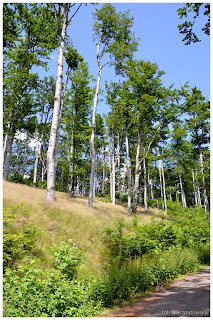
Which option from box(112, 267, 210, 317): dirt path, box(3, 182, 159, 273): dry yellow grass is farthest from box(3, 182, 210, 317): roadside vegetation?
box(112, 267, 210, 317): dirt path

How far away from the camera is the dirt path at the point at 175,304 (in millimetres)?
4109

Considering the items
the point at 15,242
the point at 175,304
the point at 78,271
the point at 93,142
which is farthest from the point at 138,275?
the point at 93,142

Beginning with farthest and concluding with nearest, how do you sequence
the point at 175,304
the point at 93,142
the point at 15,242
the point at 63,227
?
the point at 93,142 < the point at 63,227 < the point at 15,242 < the point at 175,304

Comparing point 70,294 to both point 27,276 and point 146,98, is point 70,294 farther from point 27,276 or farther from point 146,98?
point 146,98

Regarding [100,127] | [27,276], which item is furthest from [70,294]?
[100,127]

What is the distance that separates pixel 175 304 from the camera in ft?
14.8

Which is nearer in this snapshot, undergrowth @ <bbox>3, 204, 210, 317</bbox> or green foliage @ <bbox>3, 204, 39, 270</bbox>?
undergrowth @ <bbox>3, 204, 210, 317</bbox>

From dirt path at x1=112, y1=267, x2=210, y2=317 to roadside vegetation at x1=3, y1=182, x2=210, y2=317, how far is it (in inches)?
17.4

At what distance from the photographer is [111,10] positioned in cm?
1741

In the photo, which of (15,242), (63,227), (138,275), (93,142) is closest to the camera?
(15,242)

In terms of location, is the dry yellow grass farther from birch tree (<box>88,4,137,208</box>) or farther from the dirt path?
birch tree (<box>88,4,137,208</box>)

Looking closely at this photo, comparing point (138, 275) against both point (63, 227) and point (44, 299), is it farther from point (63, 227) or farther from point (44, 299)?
point (63, 227)

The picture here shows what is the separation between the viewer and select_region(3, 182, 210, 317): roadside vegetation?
3992 mm

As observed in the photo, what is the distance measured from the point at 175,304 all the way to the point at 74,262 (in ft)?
8.77
